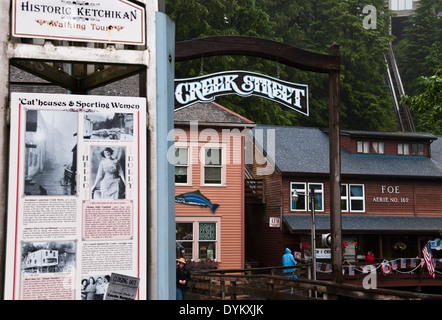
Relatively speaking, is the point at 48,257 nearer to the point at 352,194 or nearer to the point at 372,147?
the point at 352,194

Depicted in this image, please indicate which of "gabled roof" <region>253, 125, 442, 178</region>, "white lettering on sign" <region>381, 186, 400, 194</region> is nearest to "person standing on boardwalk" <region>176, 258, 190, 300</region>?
"gabled roof" <region>253, 125, 442, 178</region>

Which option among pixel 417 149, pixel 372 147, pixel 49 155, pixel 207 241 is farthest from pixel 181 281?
pixel 417 149

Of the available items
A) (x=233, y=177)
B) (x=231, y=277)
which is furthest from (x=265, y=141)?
(x=231, y=277)

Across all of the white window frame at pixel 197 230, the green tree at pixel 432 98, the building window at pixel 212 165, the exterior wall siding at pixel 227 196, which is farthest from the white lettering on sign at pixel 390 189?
the green tree at pixel 432 98

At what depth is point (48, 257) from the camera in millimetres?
4367

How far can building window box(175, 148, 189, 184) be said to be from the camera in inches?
1121

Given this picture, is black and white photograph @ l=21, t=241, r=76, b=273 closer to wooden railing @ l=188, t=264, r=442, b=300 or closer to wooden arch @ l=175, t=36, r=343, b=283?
wooden railing @ l=188, t=264, r=442, b=300

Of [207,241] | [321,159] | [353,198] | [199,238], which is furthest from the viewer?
[321,159]

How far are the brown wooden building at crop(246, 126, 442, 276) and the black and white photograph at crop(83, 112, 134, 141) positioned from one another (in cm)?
2601

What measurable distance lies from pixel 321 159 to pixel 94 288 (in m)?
29.1

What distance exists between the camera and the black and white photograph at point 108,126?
4512 millimetres

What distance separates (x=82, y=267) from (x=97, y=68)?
5.80 ft
